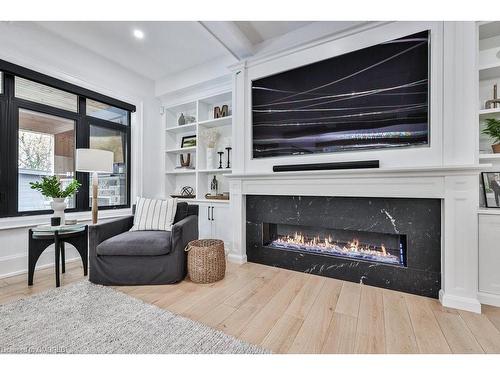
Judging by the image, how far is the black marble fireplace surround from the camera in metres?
1.89

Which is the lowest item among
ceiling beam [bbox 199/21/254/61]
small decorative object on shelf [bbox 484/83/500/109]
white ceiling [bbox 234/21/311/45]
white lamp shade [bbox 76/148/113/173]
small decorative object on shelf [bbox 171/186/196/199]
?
small decorative object on shelf [bbox 171/186/196/199]

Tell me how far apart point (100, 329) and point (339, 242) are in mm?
2203

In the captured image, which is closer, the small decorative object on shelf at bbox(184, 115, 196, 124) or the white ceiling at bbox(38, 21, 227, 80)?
the white ceiling at bbox(38, 21, 227, 80)

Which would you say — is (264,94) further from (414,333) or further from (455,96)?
(414,333)

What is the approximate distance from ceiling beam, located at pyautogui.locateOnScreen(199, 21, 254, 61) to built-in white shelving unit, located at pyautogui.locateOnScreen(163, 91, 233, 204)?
717 mm

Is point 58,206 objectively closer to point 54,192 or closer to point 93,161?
point 54,192

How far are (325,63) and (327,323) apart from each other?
237 cm

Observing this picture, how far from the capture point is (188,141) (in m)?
3.74

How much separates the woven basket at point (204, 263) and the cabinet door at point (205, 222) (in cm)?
111

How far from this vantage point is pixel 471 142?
1696 mm

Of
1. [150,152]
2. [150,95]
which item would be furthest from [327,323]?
[150,95]

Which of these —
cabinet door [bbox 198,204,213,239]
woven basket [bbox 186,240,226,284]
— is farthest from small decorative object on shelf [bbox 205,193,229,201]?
woven basket [bbox 186,240,226,284]

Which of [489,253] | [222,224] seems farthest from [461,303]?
[222,224]

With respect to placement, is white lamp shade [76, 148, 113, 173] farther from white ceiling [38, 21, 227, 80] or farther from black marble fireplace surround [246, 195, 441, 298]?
black marble fireplace surround [246, 195, 441, 298]
